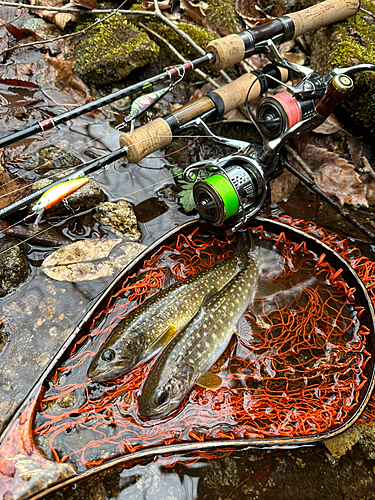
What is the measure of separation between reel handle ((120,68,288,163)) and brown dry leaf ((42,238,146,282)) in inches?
29.1

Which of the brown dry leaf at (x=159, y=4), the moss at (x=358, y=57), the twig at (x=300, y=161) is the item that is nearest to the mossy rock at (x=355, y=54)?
the moss at (x=358, y=57)

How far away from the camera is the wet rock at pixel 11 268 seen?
9.50 feet

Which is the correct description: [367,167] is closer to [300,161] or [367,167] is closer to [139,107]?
[300,161]

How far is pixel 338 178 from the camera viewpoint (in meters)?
4.02

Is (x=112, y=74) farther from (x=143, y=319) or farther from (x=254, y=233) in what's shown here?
(x=143, y=319)

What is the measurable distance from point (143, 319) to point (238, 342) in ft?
2.36

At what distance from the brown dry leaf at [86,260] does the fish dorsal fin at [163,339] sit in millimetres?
688

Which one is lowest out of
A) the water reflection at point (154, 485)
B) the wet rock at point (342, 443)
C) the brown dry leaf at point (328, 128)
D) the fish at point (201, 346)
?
the wet rock at point (342, 443)

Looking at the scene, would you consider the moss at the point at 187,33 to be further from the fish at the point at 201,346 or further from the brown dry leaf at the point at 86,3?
the fish at the point at 201,346

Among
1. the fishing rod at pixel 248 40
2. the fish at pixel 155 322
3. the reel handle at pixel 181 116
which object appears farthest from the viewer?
the fishing rod at pixel 248 40

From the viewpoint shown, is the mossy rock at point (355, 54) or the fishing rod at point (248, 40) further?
the mossy rock at point (355, 54)

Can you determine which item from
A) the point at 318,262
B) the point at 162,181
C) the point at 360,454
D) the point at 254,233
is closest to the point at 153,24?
the point at 162,181

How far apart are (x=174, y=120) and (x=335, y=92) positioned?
47.7 inches

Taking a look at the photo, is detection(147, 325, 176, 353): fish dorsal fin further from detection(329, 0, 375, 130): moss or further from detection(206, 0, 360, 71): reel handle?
detection(329, 0, 375, 130): moss
